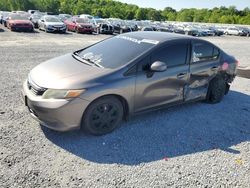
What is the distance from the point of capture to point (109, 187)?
306 centimetres

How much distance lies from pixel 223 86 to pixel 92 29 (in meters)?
20.2

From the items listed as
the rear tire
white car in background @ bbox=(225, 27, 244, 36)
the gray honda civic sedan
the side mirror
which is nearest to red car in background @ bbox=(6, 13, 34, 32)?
the gray honda civic sedan

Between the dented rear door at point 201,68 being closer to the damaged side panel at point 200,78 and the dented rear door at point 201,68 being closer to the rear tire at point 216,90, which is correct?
the damaged side panel at point 200,78

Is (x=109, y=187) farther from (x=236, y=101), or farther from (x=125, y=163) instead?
(x=236, y=101)

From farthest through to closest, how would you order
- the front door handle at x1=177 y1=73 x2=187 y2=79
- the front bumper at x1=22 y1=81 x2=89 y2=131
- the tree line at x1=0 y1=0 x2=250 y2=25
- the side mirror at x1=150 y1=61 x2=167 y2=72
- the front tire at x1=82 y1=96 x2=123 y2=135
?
the tree line at x1=0 y1=0 x2=250 y2=25
the front door handle at x1=177 y1=73 x2=187 y2=79
the side mirror at x1=150 y1=61 x2=167 y2=72
the front tire at x1=82 y1=96 x2=123 y2=135
the front bumper at x1=22 y1=81 x2=89 y2=131

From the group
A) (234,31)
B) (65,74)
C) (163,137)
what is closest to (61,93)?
(65,74)

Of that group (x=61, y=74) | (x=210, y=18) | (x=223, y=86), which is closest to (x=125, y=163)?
(x=61, y=74)

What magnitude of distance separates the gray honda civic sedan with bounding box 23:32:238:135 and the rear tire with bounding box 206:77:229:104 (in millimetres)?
72

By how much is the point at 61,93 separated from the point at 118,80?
0.90m

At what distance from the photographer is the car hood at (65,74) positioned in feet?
12.5

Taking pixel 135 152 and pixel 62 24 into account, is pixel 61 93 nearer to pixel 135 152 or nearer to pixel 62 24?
pixel 135 152

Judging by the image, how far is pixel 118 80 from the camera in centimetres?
407

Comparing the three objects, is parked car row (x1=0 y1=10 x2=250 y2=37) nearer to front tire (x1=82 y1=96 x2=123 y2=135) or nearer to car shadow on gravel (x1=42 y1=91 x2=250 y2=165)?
car shadow on gravel (x1=42 y1=91 x2=250 y2=165)

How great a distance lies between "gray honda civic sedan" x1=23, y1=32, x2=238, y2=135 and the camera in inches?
149
